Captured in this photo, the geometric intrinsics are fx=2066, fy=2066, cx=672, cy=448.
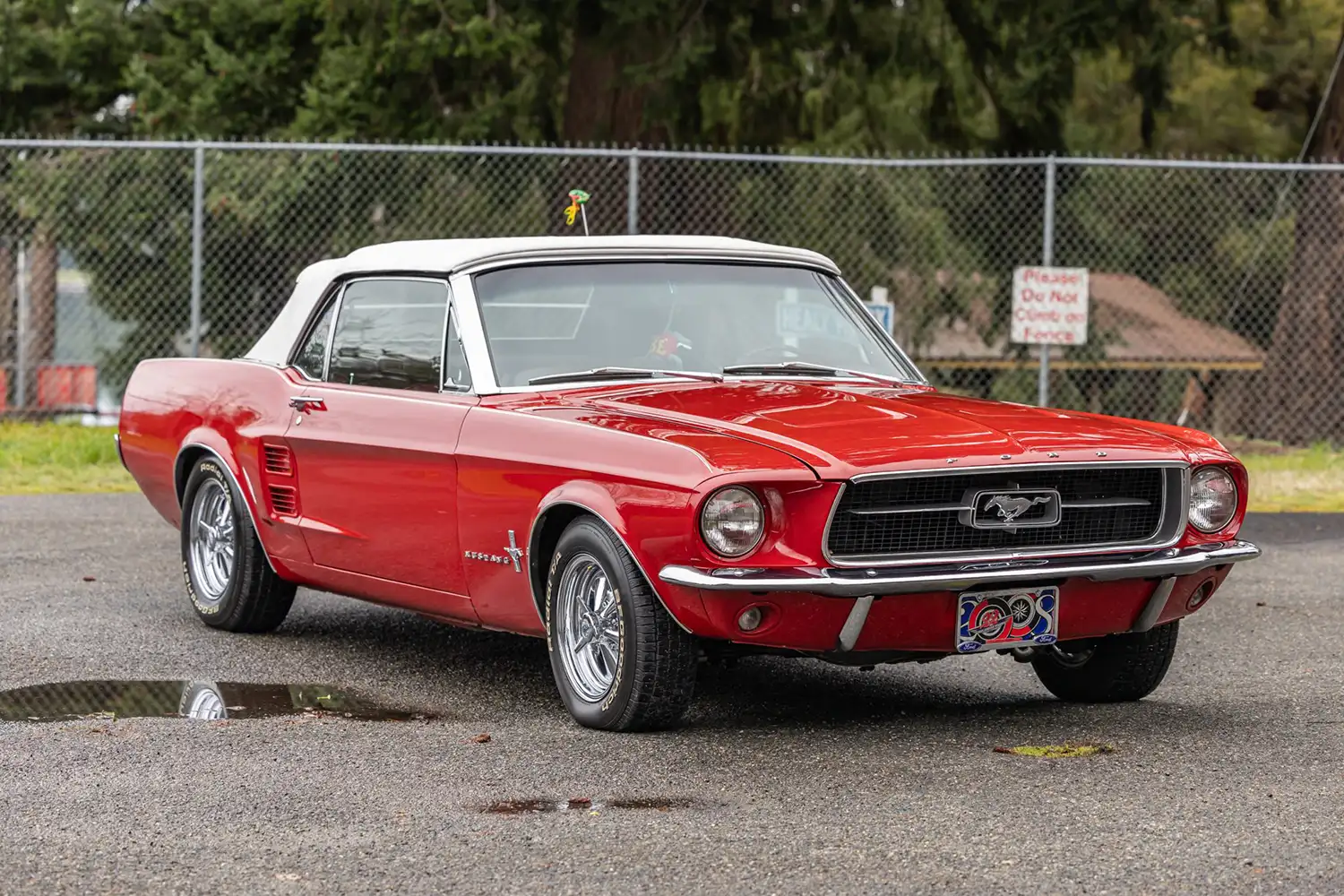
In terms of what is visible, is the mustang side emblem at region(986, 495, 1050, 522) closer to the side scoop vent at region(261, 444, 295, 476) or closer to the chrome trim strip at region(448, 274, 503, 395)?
the chrome trim strip at region(448, 274, 503, 395)

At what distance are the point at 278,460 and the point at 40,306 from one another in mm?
16882

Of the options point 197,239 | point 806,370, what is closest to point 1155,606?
point 806,370

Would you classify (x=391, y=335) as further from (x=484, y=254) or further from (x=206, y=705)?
(x=206, y=705)

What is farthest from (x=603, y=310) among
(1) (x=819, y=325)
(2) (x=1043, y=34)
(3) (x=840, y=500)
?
(2) (x=1043, y=34)

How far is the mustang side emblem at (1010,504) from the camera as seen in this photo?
235 inches

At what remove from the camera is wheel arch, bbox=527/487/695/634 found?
19.6 feet

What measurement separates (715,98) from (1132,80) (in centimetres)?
487

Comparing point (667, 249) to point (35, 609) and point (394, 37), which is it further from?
point (394, 37)

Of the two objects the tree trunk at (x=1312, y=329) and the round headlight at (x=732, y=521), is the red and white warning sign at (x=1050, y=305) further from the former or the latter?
the round headlight at (x=732, y=521)

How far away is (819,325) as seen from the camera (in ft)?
24.8

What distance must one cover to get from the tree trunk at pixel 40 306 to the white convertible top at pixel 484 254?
388 inches

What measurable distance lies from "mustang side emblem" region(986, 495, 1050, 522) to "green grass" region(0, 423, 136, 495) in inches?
356

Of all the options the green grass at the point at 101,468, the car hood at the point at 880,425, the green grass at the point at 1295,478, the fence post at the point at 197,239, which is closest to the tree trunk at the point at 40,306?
the green grass at the point at 101,468

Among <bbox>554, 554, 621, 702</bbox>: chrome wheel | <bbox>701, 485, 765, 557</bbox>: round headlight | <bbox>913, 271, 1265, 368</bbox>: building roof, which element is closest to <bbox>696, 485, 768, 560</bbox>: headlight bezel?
<bbox>701, 485, 765, 557</bbox>: round headlight
